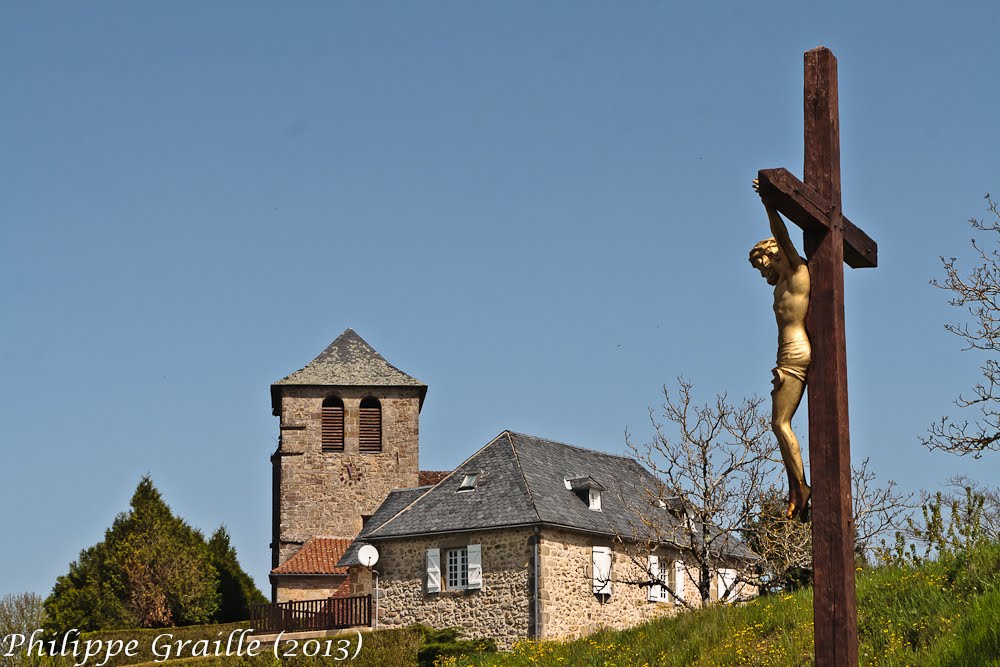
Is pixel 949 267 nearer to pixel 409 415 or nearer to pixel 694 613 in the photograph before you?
pixel 694 613

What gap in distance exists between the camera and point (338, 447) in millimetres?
48250

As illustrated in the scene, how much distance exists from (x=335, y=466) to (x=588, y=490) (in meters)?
→ 15.3

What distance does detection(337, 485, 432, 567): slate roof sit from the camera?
3812 centimetres

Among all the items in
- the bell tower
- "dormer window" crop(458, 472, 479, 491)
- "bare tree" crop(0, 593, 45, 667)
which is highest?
the bell tower

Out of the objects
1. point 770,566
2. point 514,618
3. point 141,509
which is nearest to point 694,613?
point 770,566

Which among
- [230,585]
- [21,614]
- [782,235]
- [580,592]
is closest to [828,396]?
[782,235]

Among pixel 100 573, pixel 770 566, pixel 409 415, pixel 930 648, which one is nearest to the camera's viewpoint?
pixel 930 648

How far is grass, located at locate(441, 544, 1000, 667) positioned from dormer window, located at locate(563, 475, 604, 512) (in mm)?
17372

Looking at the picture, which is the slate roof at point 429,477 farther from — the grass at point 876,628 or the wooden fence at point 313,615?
the grass at point 876,628

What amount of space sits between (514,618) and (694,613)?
1507 cm

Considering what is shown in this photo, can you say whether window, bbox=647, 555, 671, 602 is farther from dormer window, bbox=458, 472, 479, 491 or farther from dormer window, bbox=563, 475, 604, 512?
dormer window, bbox=458, 472, 479, 491

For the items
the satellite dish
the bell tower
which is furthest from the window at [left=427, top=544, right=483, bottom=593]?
the bell tower

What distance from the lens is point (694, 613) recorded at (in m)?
16.8

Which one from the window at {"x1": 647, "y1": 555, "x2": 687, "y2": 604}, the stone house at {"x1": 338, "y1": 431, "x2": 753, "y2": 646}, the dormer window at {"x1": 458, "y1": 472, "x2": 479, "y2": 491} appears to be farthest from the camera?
the dormer window at {"x1": 458, "y1": 472, "x2": 479, "y2": 491}
